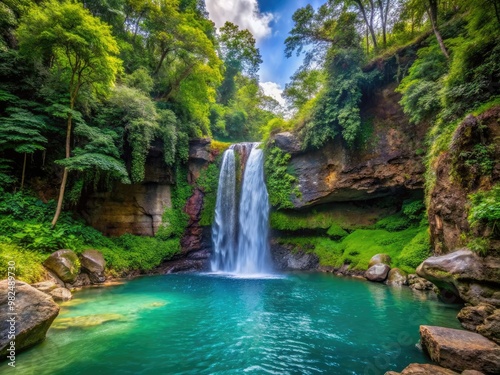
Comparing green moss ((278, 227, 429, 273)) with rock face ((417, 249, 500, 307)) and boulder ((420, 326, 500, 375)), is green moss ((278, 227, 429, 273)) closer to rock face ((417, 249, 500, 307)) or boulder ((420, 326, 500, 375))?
rock face ((417, 249, 500, 307))

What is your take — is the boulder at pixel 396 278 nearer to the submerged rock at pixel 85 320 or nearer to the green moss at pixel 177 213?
the submerged rock at pixel 85 320

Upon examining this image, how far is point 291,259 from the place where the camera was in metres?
15.6

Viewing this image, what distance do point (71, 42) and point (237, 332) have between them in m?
11.6

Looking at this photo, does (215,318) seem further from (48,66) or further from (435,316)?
(48,66)

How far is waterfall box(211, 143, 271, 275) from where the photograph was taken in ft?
51.5

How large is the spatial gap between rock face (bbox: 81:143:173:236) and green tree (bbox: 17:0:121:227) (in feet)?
13.0

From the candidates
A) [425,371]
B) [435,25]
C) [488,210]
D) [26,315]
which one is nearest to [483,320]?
[488,210]

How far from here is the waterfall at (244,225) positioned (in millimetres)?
15690

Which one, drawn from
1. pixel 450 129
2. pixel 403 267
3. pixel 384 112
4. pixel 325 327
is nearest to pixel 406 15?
pixel 384 112

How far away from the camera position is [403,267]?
406 inches

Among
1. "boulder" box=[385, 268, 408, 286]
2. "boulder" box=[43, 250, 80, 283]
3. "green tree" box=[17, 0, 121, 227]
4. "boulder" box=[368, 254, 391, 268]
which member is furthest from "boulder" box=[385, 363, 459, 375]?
"green tree" box=[17, 0, 121, 227]

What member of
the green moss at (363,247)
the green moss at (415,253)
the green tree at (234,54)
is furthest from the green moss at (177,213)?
the green tree at (234,54)

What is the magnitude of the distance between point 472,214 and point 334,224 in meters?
9.75

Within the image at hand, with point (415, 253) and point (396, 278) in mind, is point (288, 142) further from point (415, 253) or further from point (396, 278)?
point (396, 278)
